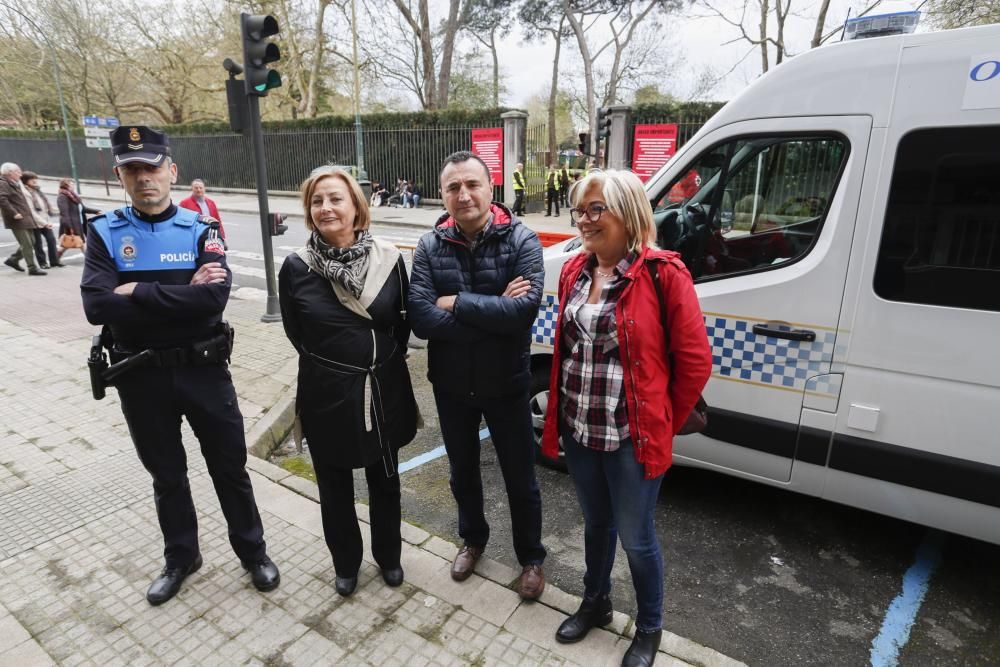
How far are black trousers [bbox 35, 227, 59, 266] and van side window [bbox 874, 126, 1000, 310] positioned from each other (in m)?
12.1

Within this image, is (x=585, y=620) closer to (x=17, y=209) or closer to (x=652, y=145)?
(x=17, y=209)

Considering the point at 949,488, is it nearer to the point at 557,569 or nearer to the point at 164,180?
the point at 557,569

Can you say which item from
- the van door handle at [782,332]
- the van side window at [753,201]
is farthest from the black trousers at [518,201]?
the van door handle at [782,332]

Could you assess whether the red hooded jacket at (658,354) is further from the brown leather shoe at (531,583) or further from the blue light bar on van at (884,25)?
the blue light bar on van at (884,25)

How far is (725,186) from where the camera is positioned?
2990 mm

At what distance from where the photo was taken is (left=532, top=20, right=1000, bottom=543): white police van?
2.39 metres

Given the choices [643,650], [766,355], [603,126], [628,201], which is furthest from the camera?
[603,126]

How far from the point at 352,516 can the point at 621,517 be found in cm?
122

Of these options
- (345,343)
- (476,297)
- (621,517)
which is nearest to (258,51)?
(345,343)

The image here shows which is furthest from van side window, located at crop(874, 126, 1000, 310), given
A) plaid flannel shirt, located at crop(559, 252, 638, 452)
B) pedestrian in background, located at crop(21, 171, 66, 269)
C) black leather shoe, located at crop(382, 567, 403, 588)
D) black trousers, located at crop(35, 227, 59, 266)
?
black trousers, located at crop(35, 227, 59, 266)

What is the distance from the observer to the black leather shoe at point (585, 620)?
2.38 meters

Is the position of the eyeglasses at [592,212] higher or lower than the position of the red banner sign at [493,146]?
lower

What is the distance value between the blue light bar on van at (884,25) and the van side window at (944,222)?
2.06ft

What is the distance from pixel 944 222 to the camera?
8.07 feet
